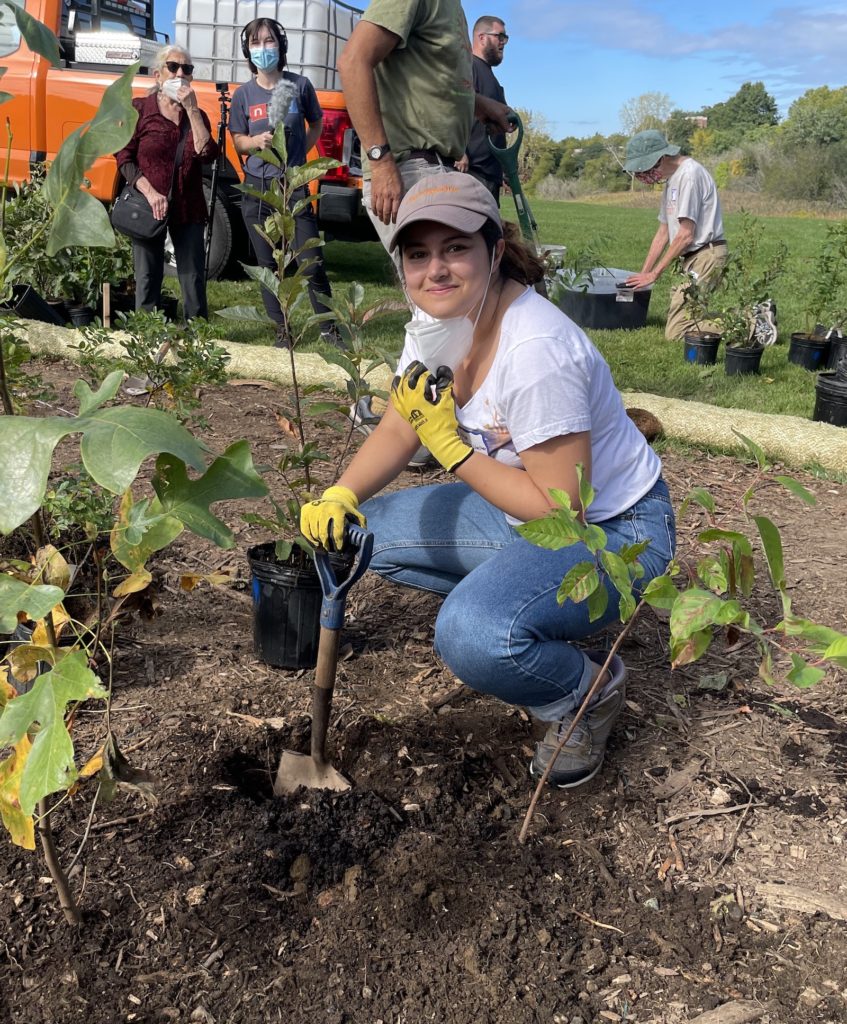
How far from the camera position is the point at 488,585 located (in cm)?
207

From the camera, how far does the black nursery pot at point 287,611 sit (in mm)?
2383

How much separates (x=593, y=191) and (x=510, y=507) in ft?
119

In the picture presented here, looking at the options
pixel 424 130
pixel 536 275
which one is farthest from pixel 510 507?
pixel 424 130

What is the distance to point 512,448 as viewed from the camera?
220cm

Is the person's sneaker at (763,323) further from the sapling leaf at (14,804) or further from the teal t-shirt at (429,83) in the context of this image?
the sapling leaf at (14,804)

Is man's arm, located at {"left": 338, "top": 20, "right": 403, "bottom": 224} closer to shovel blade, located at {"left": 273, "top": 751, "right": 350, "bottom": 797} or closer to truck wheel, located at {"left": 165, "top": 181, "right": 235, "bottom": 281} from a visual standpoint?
shovel blade, located at {"left": 273, "top": 751, "right": 350, "bottom": 797}

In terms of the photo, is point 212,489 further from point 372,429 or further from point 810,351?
point 810,351

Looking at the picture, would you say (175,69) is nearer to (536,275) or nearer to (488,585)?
(536,275)

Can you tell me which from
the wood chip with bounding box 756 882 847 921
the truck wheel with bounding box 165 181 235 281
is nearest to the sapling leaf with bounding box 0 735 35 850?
the wood chip with bounding box 756 882 847 921

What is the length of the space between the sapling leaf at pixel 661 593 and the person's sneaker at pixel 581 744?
836 mm

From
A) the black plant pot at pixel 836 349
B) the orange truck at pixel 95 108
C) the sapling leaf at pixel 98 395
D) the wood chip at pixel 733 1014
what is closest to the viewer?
the sapling leaf at pixel 98 395

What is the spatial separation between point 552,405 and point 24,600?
47.7 inches

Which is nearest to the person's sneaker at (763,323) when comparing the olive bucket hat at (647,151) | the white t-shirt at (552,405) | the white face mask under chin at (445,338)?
the olive bucket hat at (647,151)

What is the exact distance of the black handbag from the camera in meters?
5.23
